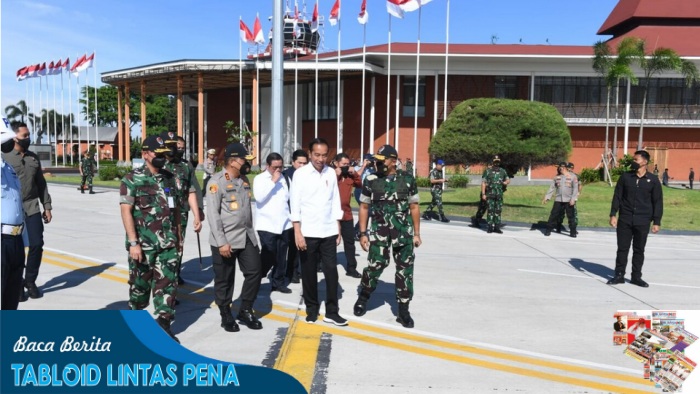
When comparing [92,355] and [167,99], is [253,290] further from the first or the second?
[167,99]

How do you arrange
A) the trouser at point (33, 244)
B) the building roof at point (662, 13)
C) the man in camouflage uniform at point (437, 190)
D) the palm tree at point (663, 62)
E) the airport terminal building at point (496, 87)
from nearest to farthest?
the trouser at point (33, 244) < the man in camouflage uniform at point (437, 190) < the palm tree at point (663, 62) < the airport terminal building at point (496, 87) < the building roof at point (662, 13)

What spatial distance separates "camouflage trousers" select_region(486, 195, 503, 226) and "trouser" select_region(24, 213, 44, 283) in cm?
1045

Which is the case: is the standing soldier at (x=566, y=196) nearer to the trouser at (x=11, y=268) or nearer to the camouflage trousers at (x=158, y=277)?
the camouflage trousers at (x=158, y=277)

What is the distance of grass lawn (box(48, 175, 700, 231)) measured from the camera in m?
18.1

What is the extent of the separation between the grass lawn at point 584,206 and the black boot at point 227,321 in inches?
520

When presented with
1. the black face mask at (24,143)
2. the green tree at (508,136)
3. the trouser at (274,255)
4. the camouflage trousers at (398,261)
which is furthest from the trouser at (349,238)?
the green tree at (508,136)

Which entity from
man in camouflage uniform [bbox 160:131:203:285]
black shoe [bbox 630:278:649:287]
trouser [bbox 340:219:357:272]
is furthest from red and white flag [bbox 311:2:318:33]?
man in camouflage uniform [bbox 160:131:203:285]

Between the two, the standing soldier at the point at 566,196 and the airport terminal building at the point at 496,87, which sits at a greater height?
the airport terminal building at the point at 496,87

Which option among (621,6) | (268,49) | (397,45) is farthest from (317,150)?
(621,6)

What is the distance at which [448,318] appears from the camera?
21.7 feet

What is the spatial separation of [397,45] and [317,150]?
3389 centimetres

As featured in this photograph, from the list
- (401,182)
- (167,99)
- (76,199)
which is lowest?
(76,199)

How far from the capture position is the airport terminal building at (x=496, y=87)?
37469mm

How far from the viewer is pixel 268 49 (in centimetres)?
4497
